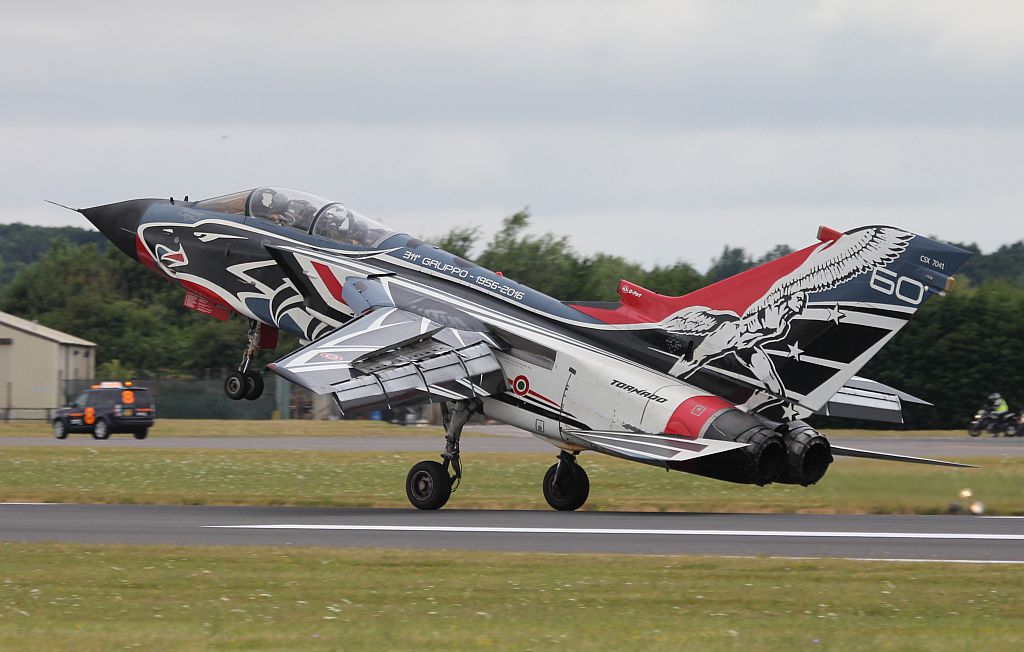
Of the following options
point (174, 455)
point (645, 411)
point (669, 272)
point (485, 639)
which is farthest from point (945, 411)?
point (485, 639)

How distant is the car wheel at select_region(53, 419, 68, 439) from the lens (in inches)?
1865

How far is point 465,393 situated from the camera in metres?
21.1

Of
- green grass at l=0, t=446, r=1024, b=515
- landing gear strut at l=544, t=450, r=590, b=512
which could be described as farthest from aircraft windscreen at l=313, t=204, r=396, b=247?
landing gear strut at l=544, t=450, r=590, b=512

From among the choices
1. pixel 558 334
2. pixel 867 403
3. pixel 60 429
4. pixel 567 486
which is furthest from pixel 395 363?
pixel 60 429

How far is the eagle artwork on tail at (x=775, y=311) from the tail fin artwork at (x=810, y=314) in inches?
0.5

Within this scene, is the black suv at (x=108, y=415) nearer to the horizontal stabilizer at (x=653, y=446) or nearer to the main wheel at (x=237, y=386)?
the main wheel at (x=237, y=386)

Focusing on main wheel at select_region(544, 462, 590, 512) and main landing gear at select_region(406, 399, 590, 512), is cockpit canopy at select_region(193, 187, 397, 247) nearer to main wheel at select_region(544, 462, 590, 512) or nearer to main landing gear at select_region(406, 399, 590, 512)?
main landing gear at select_region(406, 399, 590, 512)

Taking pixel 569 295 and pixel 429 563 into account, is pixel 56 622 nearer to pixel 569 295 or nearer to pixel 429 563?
pixel 429 563

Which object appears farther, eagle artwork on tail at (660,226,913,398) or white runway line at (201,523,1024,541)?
eagle artwork on tail at (660,226,913,398)

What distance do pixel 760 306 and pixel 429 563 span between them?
6501mm

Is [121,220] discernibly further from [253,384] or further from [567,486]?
[567,486]

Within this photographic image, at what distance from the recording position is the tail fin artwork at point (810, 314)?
705 inches

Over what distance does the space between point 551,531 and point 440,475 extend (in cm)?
374

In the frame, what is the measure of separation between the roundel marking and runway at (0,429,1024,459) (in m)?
17.7
